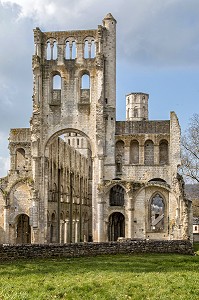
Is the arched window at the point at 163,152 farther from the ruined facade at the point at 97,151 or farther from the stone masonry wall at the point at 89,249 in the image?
the stone masonry wall at the point at 89,249

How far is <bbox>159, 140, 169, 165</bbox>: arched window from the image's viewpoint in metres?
44.1

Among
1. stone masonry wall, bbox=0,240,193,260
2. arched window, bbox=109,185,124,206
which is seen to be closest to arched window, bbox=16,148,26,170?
arched window, bbox=109,185,124,206

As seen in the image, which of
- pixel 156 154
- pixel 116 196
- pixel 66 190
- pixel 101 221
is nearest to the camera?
pixel 101 221

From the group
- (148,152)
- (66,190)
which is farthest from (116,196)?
(66,190)

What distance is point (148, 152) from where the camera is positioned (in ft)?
145

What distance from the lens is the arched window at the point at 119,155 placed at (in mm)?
44094

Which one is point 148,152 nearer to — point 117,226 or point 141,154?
point 141,154

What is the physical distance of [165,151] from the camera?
145 feet

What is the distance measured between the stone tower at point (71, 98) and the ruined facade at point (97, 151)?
0.26ft

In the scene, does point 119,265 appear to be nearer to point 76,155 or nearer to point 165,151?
point 165,151

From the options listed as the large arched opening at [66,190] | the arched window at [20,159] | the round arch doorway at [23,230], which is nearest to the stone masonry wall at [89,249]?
the large arched opening at [66,190]

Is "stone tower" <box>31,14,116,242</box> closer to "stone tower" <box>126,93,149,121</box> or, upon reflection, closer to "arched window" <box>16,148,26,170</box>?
"arched window" <box>16,148,26,170</box>

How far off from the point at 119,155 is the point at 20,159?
10.9 metres

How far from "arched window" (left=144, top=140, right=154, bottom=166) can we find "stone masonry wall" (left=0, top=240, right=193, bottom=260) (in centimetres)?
1319
